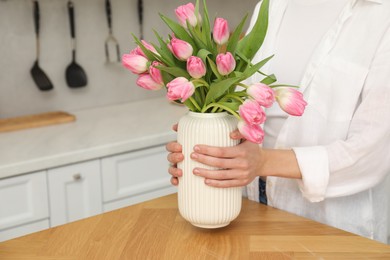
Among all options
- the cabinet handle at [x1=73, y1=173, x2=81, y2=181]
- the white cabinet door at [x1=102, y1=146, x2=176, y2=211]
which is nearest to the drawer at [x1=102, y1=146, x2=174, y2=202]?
the white cabinet door at [x1=102, y1=146, x2=176, y2=211]

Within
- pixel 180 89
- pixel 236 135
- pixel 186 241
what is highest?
pixel 180 89

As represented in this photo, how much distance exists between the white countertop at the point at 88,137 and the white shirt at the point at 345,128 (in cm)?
82

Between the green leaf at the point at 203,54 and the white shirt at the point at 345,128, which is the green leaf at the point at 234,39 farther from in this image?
the white shirt at the point at 345,128

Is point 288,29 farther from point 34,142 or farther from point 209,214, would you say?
point 34,142

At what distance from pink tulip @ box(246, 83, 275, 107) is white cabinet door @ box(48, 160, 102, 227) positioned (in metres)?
1.24

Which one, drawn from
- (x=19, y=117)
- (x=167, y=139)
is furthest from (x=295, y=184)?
(x=19, y=117)

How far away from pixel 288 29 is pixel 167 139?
955 millimetres

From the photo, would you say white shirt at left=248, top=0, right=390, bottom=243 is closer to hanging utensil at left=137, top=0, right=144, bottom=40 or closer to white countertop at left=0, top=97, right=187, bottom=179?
white countertop at left=0, top=97, right=187, bottom=179

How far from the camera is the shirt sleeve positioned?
1310 millimetres

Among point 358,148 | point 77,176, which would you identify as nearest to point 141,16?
point 77,176

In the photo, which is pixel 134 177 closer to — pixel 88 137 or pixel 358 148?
pixel 88 137

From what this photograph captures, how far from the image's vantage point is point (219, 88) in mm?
1093

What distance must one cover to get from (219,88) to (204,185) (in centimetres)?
21

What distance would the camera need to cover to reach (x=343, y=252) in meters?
1.15
